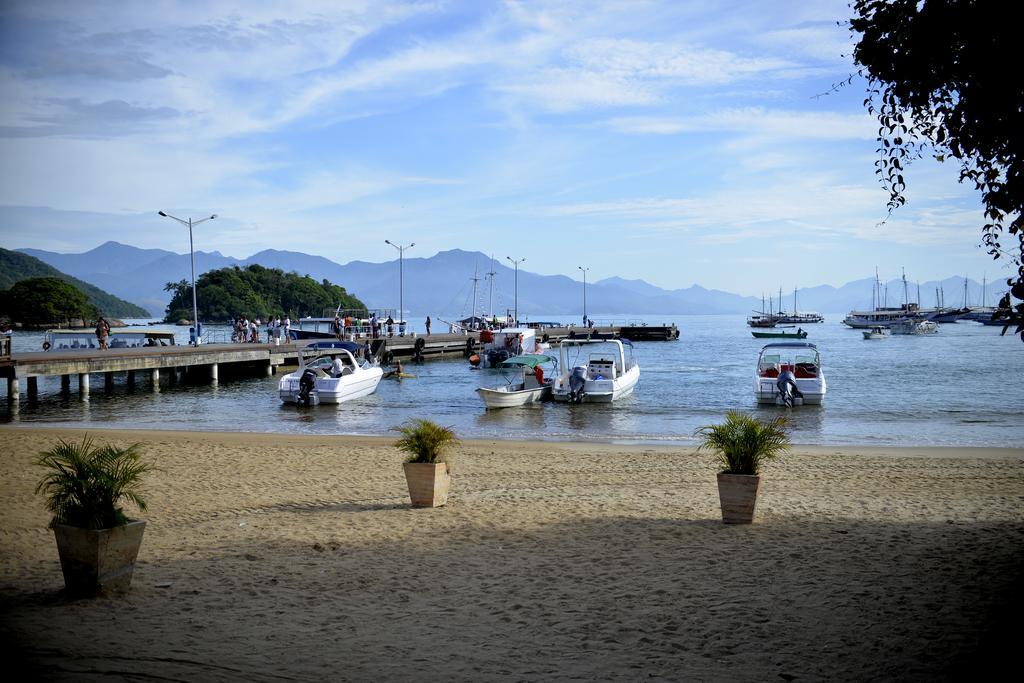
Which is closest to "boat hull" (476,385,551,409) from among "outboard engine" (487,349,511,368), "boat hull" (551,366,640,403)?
"boat hull" (551,366,640,403)

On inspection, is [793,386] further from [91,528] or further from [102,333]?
[102,333]

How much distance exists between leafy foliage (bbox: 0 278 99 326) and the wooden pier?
6766 cm

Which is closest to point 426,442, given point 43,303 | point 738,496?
point 738,496

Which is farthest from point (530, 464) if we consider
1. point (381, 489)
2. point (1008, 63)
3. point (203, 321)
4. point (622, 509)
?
point (203, 321)

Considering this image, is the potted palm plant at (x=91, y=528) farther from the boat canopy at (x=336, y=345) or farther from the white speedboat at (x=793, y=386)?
the boat canopy at (x=336, y=345)

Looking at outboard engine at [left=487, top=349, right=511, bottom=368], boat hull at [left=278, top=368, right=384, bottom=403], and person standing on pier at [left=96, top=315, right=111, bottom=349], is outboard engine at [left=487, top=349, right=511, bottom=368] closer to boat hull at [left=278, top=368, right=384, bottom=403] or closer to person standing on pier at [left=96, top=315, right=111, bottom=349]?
boat hull at [left=278, top=368, right=384, bottom=403]

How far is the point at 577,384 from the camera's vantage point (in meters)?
31.7

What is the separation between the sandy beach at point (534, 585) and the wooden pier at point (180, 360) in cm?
2187

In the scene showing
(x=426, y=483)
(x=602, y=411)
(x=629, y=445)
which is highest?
(x=426, y=483)

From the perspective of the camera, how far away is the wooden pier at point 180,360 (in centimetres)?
3269

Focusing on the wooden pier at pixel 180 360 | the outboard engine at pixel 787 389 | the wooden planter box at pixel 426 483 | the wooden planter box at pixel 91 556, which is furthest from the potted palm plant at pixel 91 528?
the wooden pier at pixel 180 360

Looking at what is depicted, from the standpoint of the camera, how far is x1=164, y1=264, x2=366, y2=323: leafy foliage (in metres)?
133

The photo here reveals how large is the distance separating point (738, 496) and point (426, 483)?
406cm

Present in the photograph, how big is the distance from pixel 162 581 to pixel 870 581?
21.5 ft
